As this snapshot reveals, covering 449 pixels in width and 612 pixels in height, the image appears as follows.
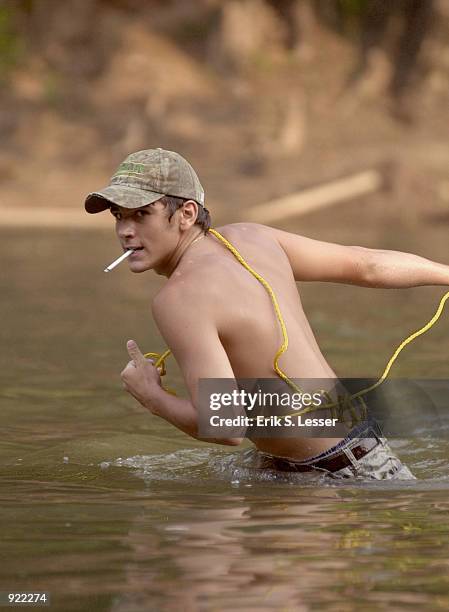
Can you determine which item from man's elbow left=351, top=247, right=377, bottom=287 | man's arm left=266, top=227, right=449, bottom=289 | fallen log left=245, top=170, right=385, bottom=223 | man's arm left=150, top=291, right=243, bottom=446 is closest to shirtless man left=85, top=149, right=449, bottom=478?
man's arm left=150, top=291, right=243, bottom=446

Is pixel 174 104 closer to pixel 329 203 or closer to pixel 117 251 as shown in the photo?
pixel 329 203

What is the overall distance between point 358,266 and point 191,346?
104cm

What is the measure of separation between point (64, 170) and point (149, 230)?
15.4 metres

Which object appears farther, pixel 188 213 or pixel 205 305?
pixel 188 213

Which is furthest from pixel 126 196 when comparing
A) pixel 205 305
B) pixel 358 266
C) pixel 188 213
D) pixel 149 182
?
pixel 358 266

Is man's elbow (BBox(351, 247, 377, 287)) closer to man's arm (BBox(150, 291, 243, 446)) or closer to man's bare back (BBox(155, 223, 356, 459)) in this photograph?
man's bare back (BBox(155, 223, 356, 459))

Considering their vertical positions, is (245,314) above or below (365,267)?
below

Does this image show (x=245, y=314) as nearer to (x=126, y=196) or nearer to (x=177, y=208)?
(x=177, y=208)

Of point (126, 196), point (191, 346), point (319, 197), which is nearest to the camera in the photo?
point (191, 346)

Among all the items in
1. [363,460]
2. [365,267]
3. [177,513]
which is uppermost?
[365,267]

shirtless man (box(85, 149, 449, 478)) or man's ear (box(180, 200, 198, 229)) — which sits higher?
man's ear (box(180, 200, 198, 229))

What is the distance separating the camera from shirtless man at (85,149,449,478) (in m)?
4.32

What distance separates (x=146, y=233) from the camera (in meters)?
4.54

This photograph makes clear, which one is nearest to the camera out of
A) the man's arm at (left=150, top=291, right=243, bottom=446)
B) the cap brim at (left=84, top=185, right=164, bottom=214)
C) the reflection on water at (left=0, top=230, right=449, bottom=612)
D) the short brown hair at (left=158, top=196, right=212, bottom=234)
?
the reflection on water at (left=0, top=230, right=449, bottom=612)
